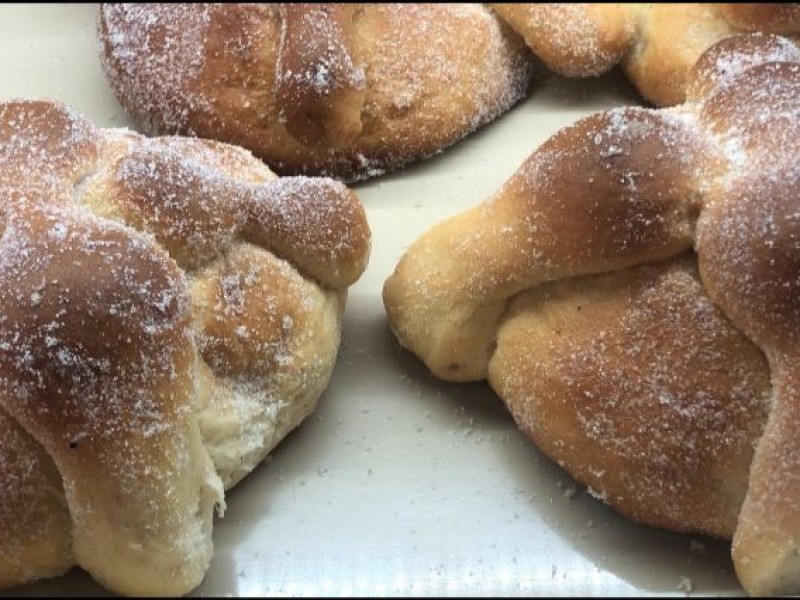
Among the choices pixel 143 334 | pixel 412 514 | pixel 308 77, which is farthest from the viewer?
pixel 308 77

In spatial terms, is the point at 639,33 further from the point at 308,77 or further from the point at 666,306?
the point at 666,306

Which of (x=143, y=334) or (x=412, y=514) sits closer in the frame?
(x=143, y=334)

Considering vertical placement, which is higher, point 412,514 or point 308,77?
point 308,77

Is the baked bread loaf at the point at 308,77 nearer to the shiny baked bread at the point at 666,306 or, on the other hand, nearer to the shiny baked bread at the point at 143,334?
Answer: the shiny baked bread at the point at 143,334

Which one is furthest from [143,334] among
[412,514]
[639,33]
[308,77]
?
[639,33]

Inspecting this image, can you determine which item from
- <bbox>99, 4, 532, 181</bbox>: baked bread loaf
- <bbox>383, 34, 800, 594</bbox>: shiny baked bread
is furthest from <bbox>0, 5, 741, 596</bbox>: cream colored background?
<bbox>99, 4, 532, 181</bbox>: baked bread loaf

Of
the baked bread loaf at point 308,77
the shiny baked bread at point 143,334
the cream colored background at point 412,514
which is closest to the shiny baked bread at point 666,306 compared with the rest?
the cream colored background at point 412,514

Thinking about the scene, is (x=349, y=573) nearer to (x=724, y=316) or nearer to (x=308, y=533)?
(x=308, y=533)
